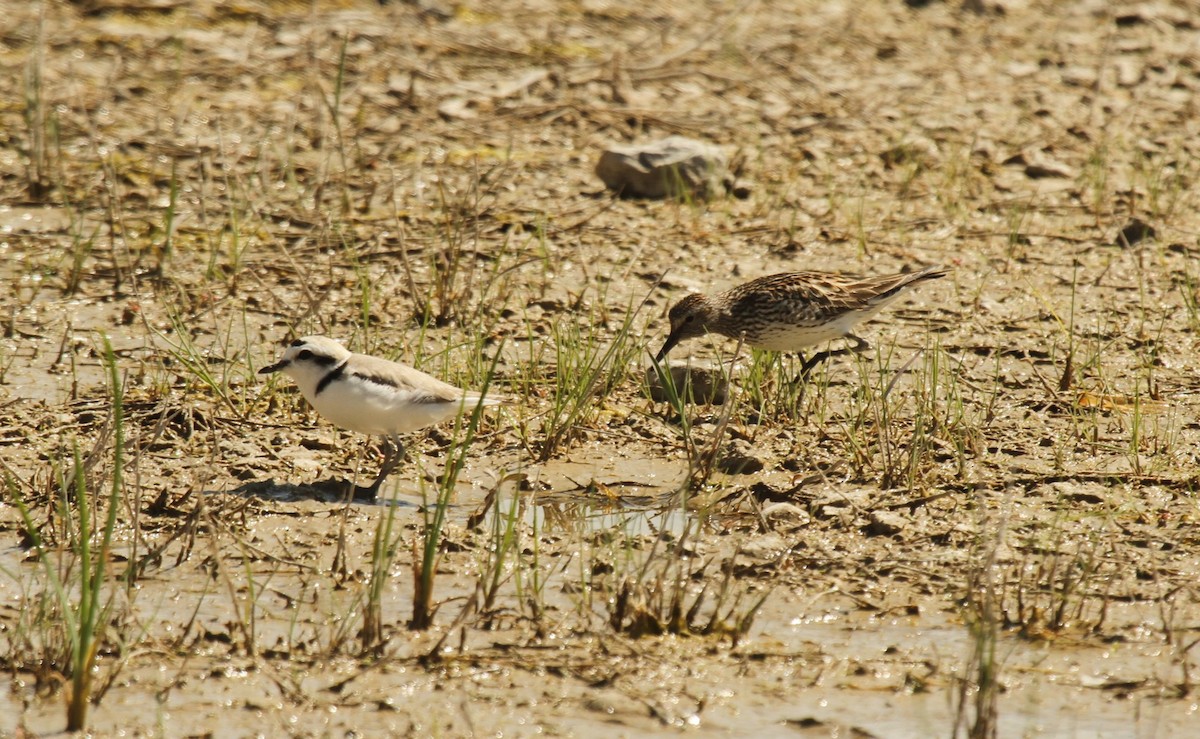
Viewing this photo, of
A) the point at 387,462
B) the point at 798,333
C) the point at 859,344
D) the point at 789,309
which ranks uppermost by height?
the point at 789,309

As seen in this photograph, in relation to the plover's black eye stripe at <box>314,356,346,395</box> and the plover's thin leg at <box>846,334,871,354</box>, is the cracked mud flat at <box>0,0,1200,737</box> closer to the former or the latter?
the plover's thin leg at <box>846,334,871,354</box>

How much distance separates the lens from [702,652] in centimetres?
542

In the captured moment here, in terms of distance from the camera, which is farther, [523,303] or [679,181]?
[679,181]

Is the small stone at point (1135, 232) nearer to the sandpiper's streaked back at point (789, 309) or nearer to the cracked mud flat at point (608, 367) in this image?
the cracked mud flat at point (608, 367)

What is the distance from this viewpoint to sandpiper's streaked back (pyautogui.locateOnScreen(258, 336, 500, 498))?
6.81m

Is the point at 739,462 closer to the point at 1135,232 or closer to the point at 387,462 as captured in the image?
the point at 387,462

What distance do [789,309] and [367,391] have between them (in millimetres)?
2507

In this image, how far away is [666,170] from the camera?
35.7ft

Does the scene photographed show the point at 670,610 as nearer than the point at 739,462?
Yes

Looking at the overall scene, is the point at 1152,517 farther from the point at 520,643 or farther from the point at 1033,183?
the point at 1033,183

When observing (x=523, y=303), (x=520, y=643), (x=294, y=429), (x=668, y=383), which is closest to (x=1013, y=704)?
(x=520, y=643)

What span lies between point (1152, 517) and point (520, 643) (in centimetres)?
287

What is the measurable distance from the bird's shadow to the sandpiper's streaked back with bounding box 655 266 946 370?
2048 mm

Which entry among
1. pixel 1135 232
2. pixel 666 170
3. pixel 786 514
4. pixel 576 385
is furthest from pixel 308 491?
pixel 1135 232
